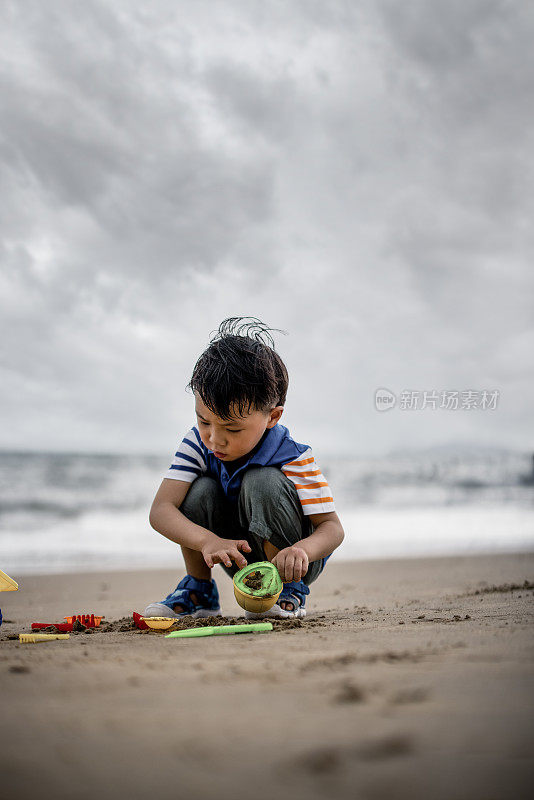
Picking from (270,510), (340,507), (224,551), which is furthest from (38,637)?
(340,507)

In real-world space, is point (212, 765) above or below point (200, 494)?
below

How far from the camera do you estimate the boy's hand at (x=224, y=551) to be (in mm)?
2324

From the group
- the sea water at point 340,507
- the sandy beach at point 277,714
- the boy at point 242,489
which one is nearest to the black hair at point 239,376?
the boy at point 242,489

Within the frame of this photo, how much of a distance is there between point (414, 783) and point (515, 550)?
6.62 m

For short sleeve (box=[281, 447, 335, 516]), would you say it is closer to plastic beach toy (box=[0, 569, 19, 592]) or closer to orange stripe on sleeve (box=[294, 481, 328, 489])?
orange stripe on sleeve (box=[294, 481, 328, 489])

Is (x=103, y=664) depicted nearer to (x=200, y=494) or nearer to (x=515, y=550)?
(x=200, y=494)

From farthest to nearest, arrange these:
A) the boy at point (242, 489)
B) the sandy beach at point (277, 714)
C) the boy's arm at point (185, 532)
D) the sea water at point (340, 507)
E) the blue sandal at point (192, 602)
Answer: the sea water at point (340, 507), the blue sandal at point (192, 602), the boy at point (242, 489), the boy's arm at point (185, 532), the sandy beach at point (277, 714)

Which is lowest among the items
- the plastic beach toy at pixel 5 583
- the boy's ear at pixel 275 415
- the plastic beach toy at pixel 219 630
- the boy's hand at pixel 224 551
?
the plastic beach toy at pixel 219 630

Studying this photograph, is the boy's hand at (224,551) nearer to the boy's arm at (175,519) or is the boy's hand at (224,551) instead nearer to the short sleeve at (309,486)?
the boy's arm at (175,519)

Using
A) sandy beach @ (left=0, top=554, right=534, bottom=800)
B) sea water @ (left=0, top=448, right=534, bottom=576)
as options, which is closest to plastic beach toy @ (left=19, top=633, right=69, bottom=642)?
sandy beach @ (left=0, top=554, right=534, bottom=800)

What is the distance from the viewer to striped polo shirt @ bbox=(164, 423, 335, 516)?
2.62 meters

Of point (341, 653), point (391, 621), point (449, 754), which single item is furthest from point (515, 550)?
point (449, 754)

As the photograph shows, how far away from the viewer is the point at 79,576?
527 centimetres

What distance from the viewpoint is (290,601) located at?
2596 mm
